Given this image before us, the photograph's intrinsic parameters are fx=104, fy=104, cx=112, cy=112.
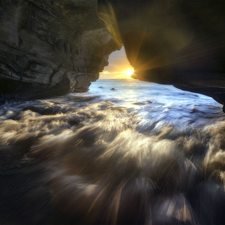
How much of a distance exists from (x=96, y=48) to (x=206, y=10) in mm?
8412

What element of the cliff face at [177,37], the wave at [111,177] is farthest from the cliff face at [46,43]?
the wave at [111,177]

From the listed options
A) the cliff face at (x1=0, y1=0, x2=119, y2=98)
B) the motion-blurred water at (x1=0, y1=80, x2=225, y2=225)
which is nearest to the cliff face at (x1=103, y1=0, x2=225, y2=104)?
the motion-blurred water at (x1=0, y1=80, x2=225, y2=225)

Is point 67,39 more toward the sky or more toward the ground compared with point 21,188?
more toward the sky

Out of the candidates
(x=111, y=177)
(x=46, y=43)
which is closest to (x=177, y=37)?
(x=111, y=177)

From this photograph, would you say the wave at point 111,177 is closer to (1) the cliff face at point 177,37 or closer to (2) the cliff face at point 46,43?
(1) the cliff face at point 177,37

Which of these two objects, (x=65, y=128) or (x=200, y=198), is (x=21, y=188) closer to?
(x=65, y=128)

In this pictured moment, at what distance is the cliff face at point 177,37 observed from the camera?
257cm

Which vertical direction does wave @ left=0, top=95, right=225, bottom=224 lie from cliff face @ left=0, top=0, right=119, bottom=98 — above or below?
below

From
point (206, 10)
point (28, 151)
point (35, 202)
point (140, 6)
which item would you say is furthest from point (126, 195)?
point (140, 6)

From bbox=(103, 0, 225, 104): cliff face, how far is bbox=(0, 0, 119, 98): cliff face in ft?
10.9

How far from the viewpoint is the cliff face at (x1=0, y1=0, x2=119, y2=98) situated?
5047 millimetres

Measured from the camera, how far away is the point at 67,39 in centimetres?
726

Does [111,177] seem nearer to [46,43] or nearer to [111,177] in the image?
[111,177]

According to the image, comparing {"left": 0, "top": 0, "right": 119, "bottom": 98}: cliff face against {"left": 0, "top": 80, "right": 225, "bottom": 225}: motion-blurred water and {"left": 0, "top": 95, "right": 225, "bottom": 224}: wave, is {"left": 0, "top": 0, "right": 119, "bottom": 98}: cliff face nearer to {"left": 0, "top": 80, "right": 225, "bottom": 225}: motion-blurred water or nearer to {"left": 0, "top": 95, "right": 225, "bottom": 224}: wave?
{"left": 0, "top": 95, "right": 225, "bottom": 224}: wave
